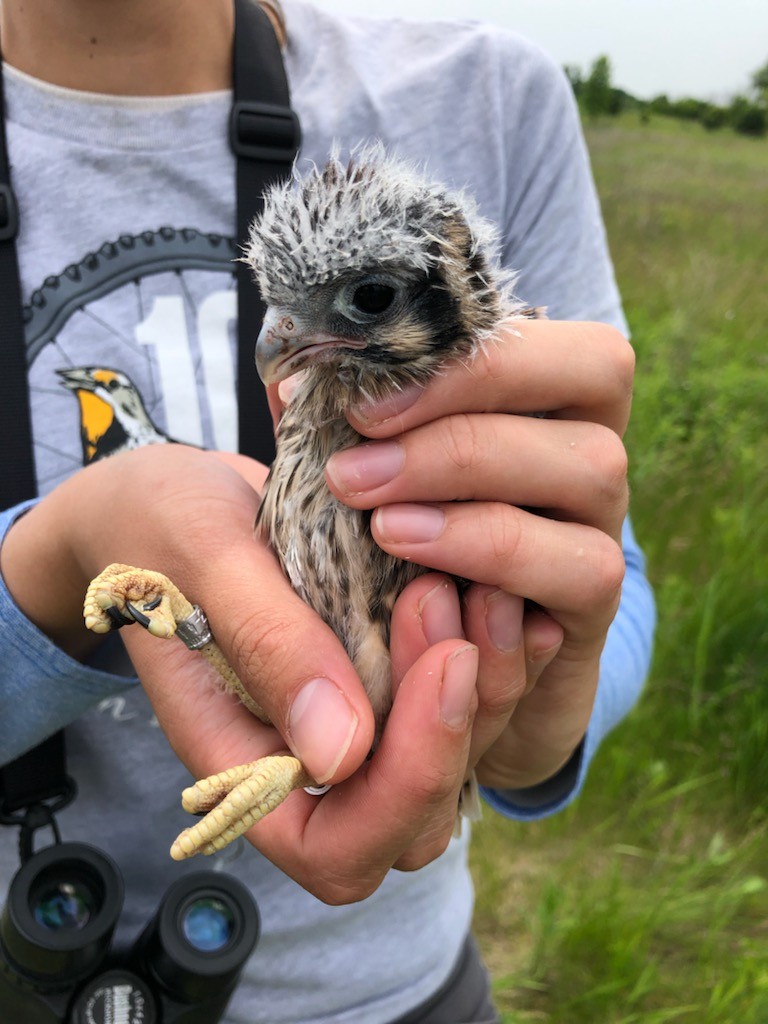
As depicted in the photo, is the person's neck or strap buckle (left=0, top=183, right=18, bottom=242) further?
the person's neck

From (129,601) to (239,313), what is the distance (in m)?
0.85

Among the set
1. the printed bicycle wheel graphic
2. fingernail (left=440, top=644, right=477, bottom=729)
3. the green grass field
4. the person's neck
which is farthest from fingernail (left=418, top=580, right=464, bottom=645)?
the green grass field

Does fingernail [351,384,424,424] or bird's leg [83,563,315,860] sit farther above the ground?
fingernail [351,384,424,424]

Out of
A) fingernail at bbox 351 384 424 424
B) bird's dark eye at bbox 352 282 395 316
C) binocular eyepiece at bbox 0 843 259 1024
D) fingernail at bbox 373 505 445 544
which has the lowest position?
binocular eyepiece at bbox 0 843 259 1024

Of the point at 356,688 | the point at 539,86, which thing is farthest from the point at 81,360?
the point at 539,86

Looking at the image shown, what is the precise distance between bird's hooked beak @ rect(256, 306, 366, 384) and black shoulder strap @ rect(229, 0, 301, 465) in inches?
17.6

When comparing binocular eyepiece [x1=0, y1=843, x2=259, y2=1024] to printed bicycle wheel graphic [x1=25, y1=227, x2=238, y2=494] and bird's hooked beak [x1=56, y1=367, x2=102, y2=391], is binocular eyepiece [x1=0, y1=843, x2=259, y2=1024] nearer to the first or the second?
printed bicycle wheel graphic [x1=25, y1=227, x2=238, y2=494]

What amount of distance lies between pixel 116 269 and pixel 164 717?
3.44 feet

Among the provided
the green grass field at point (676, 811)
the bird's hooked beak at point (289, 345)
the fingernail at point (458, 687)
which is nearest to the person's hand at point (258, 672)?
the fingernail at point (458, 687)

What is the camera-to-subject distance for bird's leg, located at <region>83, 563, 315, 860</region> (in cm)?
121

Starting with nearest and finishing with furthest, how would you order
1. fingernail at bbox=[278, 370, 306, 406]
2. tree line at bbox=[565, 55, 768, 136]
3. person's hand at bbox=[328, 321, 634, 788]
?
person's hand at bbox=[328, 321, 634, 788], fingernail at bbox=[278, 370, 306, 406], tree line at bbox=[565, 55, 768, 136]

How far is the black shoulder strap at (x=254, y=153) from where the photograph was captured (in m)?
1.89

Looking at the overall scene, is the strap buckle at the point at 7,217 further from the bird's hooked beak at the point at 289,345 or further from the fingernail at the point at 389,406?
the fingernail at the point at 389,406

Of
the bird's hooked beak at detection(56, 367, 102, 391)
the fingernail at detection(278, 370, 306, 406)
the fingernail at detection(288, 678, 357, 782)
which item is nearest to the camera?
the fingernail at detection(288, 678, 357, 782)
